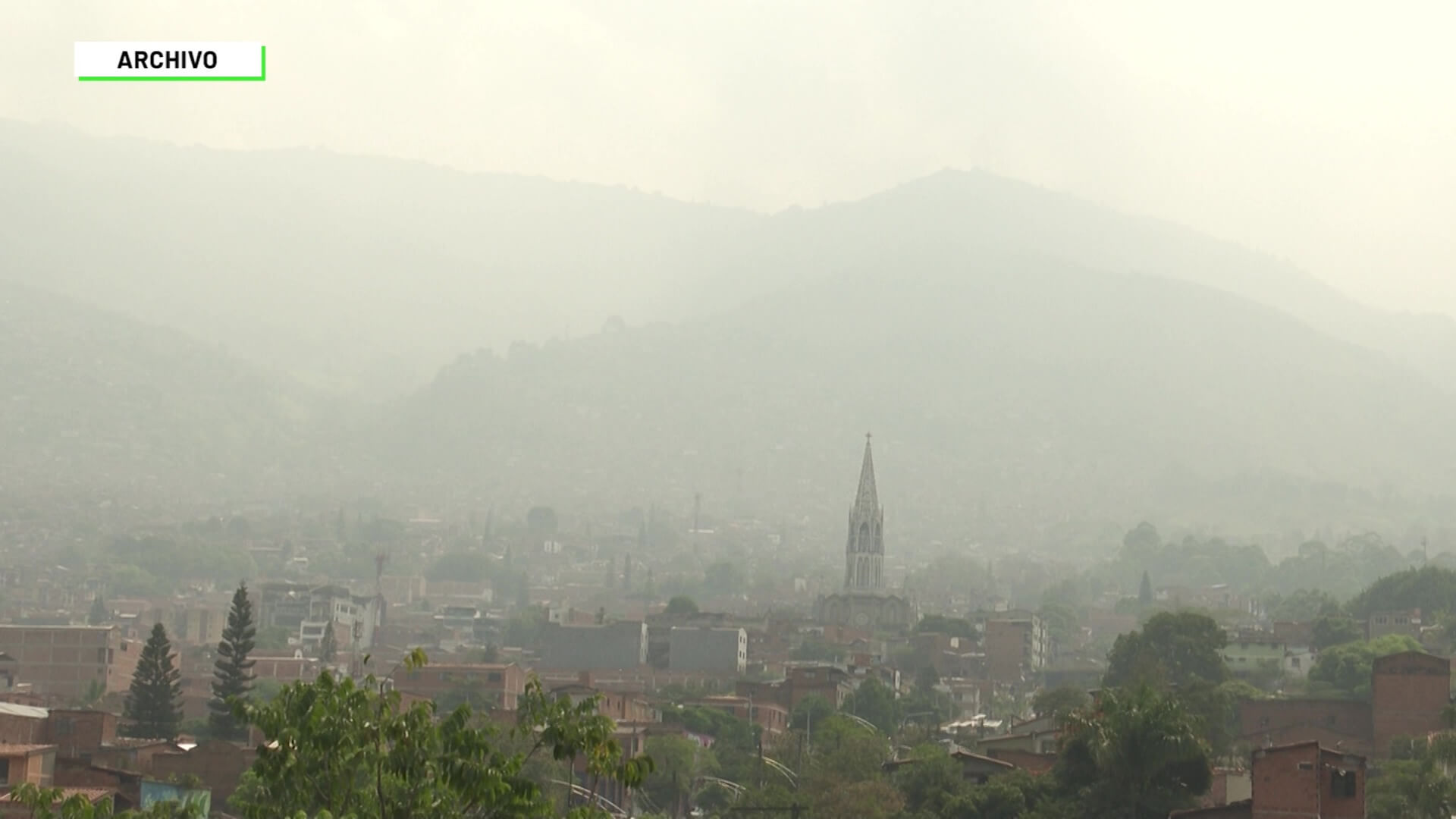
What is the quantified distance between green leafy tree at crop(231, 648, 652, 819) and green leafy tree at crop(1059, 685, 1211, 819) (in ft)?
84.1

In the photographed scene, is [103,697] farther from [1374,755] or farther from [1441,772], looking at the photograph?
[1441,772]

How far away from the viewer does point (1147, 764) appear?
45.8 meters

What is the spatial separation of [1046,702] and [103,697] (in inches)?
1430

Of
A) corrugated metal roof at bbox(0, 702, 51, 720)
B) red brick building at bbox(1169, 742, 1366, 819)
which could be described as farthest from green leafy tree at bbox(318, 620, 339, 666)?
red brick building at bbox(1169, 742, 1366, 819)

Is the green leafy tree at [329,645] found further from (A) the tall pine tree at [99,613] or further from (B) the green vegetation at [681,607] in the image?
(B) the green vegetation at [681,607]

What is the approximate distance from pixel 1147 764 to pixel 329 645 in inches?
3626

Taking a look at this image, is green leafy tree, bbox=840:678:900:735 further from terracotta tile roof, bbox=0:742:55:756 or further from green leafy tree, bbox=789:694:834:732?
terracotta tile roof, bbox=0:742:55:756

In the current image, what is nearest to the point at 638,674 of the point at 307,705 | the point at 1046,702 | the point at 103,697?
the point at 103,697

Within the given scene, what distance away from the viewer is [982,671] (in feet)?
426

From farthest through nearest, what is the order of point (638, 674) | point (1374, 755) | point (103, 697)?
point (638, 674) < point (103, 697) < point (1374, 755)

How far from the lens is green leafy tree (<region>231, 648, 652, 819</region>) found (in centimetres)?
2116

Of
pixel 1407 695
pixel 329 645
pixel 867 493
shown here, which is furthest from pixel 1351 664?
pixel 867 493

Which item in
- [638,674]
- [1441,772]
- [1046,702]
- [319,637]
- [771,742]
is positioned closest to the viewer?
[1441,772]

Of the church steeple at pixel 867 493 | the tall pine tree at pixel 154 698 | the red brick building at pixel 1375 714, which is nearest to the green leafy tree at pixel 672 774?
the tall pine tree at pixel 154 698
